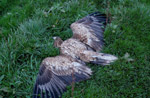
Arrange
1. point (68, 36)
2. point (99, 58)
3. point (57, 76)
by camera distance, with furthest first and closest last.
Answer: point (68, 36) → point (99, 58) → point (57, 76)

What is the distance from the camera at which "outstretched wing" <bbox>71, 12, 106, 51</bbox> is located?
3.71 metres

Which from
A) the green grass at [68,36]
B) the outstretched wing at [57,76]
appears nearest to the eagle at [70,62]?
the outstretched wing at [57,76]

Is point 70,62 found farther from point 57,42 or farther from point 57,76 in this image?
point 57,42

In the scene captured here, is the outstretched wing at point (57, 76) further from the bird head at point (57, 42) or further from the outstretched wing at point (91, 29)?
the outstretched wing at point (91, 29)

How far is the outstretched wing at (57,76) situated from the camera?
2932mm

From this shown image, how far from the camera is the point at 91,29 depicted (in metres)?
3.96

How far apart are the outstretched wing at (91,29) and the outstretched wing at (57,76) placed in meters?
0.73

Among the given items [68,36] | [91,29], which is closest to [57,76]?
[68,36]

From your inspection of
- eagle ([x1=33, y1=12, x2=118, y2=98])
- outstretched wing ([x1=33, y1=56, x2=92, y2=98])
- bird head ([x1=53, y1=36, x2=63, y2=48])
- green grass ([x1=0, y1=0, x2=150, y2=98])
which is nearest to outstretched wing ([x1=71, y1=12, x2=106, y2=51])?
eagle ([x1=33, y1=12, x2=118, y2=98])

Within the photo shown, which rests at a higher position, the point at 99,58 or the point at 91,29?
the point at 91,29

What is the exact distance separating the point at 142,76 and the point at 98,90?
2.81ft

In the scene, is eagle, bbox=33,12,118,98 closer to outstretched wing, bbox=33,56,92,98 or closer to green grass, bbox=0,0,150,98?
outstretched wing, bbox=33,56,92,98

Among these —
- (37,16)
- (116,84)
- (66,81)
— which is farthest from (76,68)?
(37,16)

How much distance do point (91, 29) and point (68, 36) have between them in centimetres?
62
